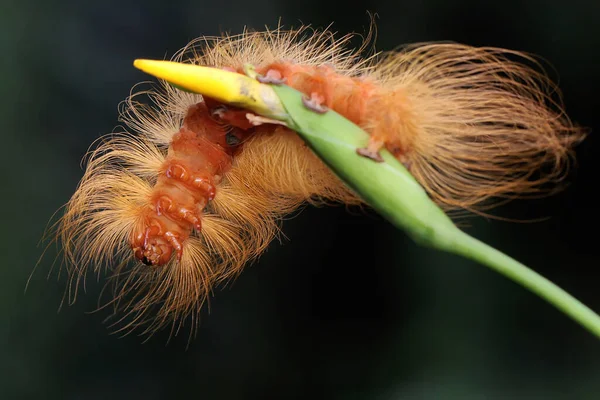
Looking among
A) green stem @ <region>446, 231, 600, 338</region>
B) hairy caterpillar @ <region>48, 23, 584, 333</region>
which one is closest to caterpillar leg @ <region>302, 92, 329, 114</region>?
hairy caterpillar @ <region>48, 23, 584, 333</region>

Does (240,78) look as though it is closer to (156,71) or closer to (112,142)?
(156,71)

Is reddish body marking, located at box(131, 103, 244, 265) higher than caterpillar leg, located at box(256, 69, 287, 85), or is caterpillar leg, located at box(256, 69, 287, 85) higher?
caterpillar leg, located at box(256, 69, 287, 85)

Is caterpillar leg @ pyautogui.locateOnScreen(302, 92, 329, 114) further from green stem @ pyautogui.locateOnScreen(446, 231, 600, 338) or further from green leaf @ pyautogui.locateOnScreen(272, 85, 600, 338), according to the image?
green stem @ pyautogui.locateOnScreen(446, 231, 600, 338)

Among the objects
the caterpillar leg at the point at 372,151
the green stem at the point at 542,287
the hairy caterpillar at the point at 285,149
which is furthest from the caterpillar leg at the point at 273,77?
the green stem at the point at 542,287

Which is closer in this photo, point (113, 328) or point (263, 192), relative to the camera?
point (263, 192)

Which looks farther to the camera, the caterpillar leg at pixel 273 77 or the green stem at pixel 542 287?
the caterpillar leg at pixel 273 77

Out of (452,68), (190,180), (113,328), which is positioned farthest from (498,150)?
(113,328)

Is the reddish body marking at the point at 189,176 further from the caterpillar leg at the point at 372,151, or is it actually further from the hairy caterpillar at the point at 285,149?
the caterpillar leg at the point at 372,151

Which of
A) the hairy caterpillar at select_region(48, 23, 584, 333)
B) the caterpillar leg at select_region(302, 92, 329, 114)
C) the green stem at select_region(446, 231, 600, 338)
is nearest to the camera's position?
the green stem at select_region(446, 231, 600, 338)
